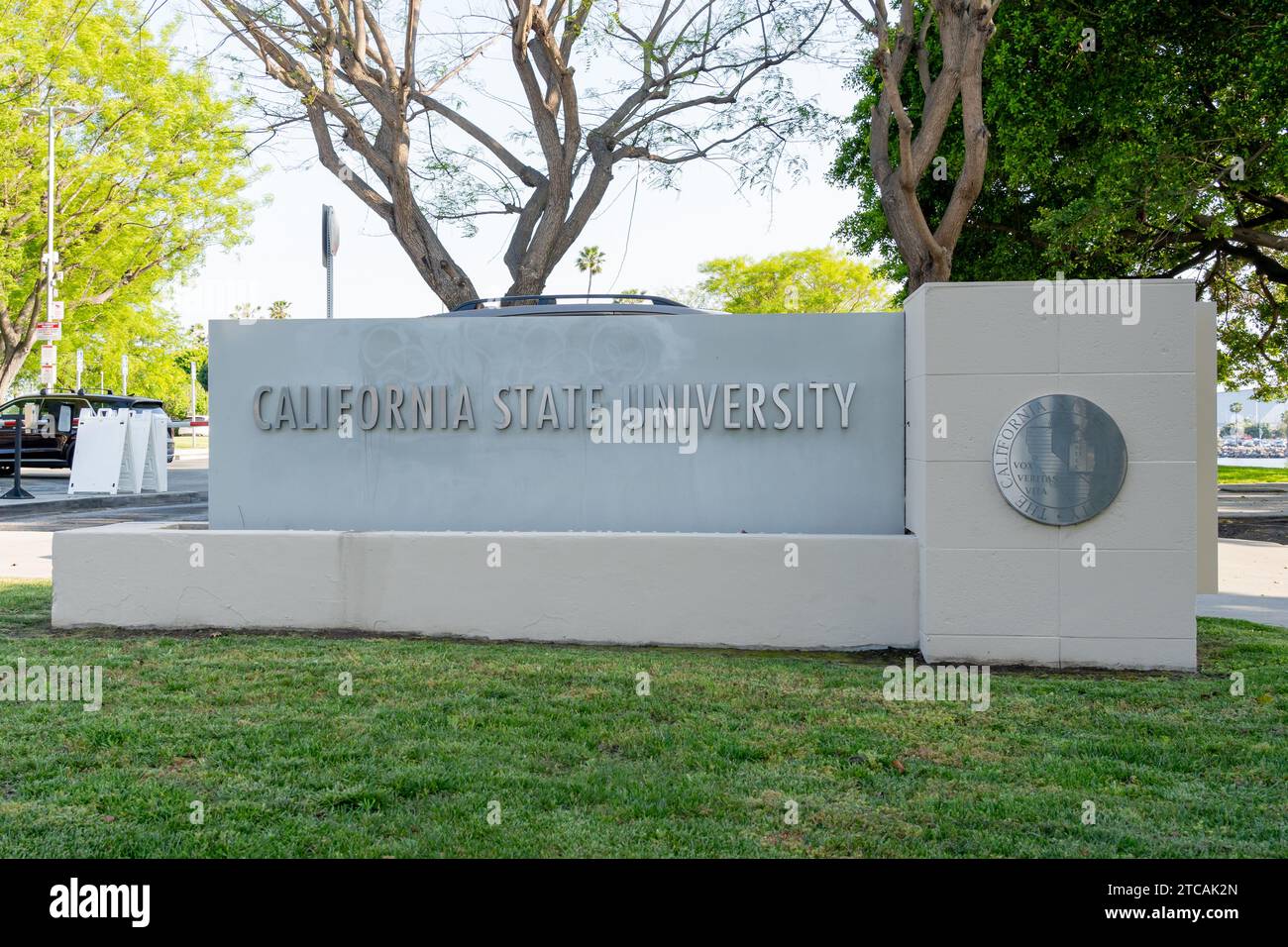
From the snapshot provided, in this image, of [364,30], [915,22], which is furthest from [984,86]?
[364,30]

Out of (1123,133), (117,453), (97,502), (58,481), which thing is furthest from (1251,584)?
(58,481)

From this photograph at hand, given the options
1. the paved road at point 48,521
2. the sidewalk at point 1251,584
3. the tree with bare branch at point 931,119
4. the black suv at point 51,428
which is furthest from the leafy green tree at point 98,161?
the sidewalk at point 1251,584

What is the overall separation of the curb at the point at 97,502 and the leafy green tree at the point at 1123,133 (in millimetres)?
13071

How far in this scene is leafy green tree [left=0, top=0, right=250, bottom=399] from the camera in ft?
86.6

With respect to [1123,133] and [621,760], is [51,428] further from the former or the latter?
[621,760]

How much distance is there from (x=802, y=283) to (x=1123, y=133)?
37.4m

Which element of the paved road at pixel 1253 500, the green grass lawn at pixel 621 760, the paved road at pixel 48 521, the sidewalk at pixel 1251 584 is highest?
the paved road at pixel 1253 500

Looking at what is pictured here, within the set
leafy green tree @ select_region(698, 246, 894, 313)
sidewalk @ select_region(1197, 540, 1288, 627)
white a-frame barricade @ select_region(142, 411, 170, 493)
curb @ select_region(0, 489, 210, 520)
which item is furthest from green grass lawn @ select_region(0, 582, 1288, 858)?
leafy green tree @ select_region(698, 246, 894, 313)

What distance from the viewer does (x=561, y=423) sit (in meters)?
7.99

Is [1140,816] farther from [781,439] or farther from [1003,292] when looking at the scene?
[781,439]

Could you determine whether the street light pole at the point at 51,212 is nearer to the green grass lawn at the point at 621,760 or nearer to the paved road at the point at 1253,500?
the green grass lawn at the point at 621,760

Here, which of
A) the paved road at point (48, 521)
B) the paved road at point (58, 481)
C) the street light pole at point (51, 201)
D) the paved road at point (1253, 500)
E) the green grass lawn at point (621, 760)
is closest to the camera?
the green grass lawn at point (621, 760)

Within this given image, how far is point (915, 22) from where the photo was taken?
16.8 m

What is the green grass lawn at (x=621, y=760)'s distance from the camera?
12.5 ft
